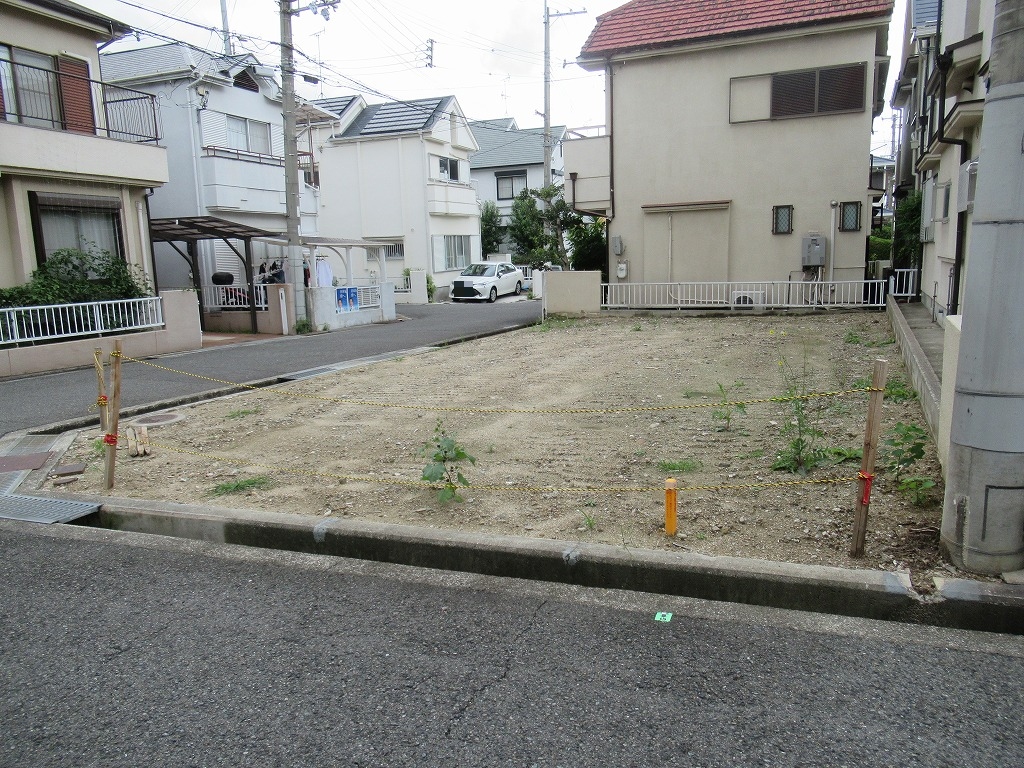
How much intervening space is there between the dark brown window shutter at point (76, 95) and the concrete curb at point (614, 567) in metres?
14.3

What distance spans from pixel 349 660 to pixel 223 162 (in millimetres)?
20441

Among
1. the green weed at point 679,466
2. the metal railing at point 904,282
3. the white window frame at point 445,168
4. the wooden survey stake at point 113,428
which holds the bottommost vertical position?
the green weed at point 679,466

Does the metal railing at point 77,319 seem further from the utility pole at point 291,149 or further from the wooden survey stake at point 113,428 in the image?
the wooden survey stake at point 113,428

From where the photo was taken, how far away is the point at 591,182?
67.8 ft

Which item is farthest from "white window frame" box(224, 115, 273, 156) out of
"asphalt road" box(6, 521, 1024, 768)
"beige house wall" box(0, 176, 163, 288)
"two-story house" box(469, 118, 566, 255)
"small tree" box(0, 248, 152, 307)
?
"two-story house" box(469, 118, 566, 255)

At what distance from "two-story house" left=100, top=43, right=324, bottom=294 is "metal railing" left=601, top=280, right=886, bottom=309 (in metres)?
8.95

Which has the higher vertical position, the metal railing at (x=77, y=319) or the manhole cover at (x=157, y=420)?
the metal railing at (x=77, y=319)

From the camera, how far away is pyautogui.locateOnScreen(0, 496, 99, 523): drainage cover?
5.54 meters

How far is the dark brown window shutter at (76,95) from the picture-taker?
16.1m

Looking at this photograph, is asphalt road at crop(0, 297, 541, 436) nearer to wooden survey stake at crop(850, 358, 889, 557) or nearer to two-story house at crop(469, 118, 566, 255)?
wooden survey stake at crop(850, 358, 889, 557)

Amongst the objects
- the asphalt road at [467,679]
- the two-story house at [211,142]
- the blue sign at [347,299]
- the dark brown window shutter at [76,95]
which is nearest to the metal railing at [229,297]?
the two-story house at [211,142]

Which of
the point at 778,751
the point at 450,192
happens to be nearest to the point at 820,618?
the point at 778,751

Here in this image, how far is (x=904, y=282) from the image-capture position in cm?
1842

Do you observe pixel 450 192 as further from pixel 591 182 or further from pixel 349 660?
pixel 349 660
